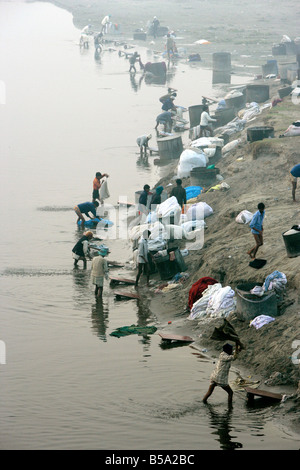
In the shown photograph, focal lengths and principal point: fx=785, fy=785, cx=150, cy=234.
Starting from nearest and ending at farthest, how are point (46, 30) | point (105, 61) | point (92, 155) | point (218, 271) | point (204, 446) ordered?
1. point (204, 446)
2. point (218, 271)
3. point (92, 155)
4. point (105, 61)
5. point (46, 30)

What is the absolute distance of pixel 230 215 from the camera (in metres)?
14.0

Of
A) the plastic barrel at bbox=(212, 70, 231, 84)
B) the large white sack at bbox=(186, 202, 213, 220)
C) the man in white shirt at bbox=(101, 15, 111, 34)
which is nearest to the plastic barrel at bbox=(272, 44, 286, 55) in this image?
the plastic barrel at bbox=(212, 70, 231, 84)

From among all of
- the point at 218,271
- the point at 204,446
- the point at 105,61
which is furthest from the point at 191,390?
the point at 105,61

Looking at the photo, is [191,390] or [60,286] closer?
[191,390]

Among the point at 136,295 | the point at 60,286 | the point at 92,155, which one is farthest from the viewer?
the point at 92,155

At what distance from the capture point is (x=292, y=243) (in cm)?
1077

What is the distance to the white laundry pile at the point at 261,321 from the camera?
991 cm

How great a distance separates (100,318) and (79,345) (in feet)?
3.92

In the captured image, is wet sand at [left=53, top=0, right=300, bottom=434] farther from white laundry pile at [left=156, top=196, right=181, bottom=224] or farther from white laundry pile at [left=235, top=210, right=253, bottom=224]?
white laundry pile at [left=156, top=196, right=181, bottom=224]

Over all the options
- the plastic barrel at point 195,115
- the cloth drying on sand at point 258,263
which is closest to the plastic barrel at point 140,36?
the plastic barrel at point 195,115

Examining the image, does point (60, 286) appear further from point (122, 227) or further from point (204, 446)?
point (204, 446)

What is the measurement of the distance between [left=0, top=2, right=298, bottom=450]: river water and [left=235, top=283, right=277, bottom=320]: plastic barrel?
91cm
